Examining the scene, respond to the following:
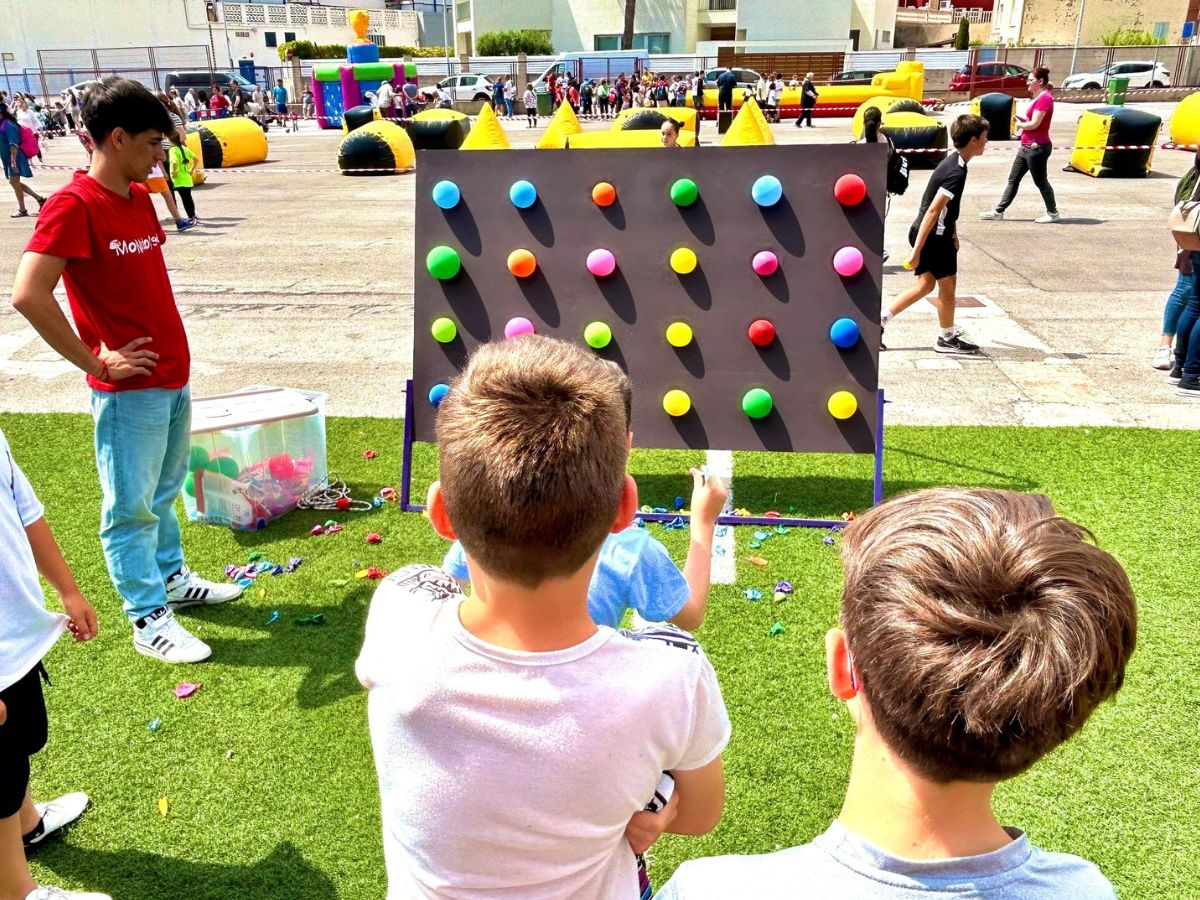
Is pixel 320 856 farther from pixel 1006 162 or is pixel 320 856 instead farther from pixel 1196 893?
pixel 1006 162

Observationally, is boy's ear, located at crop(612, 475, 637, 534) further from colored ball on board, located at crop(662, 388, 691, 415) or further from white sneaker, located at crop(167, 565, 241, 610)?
white sneaker, located at crop(167, 565, 241, 610)

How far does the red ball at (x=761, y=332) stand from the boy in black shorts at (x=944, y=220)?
9.38ft

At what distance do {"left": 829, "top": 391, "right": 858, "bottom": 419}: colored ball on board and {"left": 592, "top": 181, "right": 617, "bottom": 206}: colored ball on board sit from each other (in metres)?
1.54

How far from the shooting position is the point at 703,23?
59.3 meters

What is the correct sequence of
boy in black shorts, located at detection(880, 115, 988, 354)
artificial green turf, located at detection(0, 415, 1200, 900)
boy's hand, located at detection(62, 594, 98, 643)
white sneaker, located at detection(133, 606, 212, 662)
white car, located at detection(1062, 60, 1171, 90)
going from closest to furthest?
boy's hand, located at detection(62, 594, 98, 643) → artificial green turf, located at detection(0, 415, 1200, 900) → white sneaker, located at detection(133, 606, 212, 662) → boy in black shorts, located at detection(880, 115, 988, 354) → white car, located at detection(1062, 60, 1171, 90)

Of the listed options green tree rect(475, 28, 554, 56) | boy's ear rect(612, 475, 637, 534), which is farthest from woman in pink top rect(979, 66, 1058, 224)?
green tree rect(475, 28, 554, 56)

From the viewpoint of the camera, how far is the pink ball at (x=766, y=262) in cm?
462

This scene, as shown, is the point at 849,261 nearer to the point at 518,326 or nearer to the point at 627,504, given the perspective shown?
the point at 518,326

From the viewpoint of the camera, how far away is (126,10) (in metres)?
58.2

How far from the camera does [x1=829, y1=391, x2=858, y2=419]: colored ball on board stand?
4672mm

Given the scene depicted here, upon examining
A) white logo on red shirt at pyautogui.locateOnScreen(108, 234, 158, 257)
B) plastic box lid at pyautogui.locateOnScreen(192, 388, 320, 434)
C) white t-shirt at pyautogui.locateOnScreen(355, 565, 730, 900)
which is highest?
white logo on red shirt at pyautogui.locateOnScreen(108, 234, 158, 257)

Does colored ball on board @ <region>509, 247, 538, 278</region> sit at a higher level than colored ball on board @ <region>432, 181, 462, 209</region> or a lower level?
lower

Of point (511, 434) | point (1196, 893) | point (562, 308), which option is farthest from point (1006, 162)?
point (511, 434)

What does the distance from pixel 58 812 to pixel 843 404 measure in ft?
12.3
